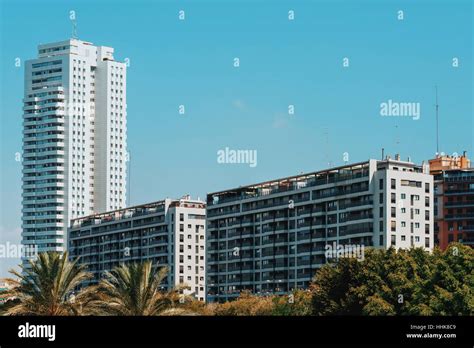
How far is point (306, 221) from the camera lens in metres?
143

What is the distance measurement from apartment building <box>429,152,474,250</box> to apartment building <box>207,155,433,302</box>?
29798mm

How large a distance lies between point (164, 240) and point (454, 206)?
174ft

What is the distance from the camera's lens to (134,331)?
11930 mm

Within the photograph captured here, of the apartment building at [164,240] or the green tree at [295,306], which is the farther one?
the apartment building at [164,240]

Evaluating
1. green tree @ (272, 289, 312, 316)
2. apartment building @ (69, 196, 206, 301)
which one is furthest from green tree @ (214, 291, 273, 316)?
apartment building @ (69, 196, 206, 301)

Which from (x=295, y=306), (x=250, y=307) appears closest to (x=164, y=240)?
(x=250, y=307)

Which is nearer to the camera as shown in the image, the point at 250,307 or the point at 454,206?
the point at 250,307

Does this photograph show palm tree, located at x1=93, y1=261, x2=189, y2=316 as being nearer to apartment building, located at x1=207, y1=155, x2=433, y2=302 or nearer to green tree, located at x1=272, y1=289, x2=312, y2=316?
green tree, located at x1=272, y1=289, x2=312, y2=316

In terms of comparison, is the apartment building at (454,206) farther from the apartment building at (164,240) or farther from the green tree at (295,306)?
the green tree at (295,306)

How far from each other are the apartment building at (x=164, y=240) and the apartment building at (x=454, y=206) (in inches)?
1706

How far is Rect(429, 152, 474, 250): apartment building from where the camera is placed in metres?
171

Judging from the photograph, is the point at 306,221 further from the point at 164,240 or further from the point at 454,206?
the point at 164,240

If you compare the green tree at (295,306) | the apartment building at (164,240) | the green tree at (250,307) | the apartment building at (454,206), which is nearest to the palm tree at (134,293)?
the green tree at (295,306)

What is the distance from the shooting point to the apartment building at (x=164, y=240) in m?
177
